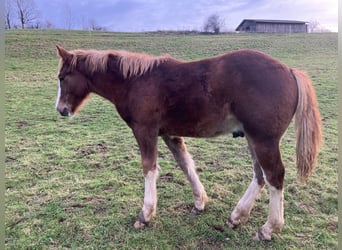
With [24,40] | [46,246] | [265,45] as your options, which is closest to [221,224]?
[46,246]

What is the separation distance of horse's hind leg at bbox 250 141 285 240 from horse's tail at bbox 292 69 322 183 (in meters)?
0.24

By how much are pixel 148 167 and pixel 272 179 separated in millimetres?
1173

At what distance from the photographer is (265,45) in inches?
771

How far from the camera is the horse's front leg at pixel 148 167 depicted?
2.84 m

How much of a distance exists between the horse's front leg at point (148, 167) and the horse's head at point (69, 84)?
783mm

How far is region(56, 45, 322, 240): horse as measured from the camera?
8.14ft

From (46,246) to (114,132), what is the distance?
11.2 feet

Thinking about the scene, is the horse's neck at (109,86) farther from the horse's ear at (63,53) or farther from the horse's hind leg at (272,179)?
the horse's hind leg at (272,179)

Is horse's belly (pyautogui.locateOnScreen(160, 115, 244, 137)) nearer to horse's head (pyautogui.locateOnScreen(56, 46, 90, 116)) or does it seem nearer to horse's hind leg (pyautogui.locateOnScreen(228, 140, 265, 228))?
horse's hind leg (pyautogui.locateOnScreen(228, 140, 265, 228))

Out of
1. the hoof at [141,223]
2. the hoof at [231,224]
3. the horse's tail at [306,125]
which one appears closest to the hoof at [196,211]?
the hoof at [231,224]

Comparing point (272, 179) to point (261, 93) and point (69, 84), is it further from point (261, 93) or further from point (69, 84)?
point (69, 84)

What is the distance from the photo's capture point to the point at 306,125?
2576 mm

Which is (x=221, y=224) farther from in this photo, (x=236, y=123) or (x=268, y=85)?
(x=268, y=85)

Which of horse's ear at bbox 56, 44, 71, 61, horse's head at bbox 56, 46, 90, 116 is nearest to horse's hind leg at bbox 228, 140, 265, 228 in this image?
horse's head at bbox 56, 46, 90, 116
